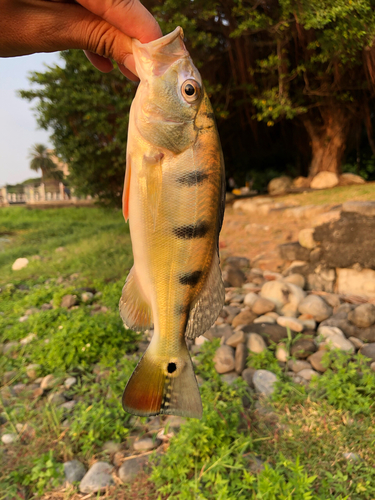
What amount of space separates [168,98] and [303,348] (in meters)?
2.97

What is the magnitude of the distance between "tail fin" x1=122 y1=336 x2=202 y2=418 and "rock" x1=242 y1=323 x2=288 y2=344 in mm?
2529

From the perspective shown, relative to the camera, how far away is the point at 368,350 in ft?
11.5

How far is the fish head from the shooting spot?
129cm

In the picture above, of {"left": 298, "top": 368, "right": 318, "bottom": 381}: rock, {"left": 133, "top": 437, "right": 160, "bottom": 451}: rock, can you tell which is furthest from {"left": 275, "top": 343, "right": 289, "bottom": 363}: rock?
{"left": 133, "top": 437, "right": 160, "bottom": 451}: rock

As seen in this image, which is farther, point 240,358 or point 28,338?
point 28,338

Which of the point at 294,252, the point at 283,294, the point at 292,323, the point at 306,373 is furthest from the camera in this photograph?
the point at 294,252

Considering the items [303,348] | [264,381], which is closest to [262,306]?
[303,348]

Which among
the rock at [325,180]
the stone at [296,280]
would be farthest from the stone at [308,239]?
the rock at [325,180]

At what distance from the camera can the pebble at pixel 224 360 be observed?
3521 mm

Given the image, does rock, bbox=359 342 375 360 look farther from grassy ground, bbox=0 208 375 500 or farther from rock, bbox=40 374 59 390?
rock, bbox=40 374 59 390

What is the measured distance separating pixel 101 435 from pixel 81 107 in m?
6.88

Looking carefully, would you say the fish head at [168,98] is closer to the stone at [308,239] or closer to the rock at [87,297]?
the rock at [87,297]

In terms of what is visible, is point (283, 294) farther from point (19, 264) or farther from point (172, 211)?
point (19, 264)

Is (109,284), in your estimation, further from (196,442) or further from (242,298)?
(196,442)
